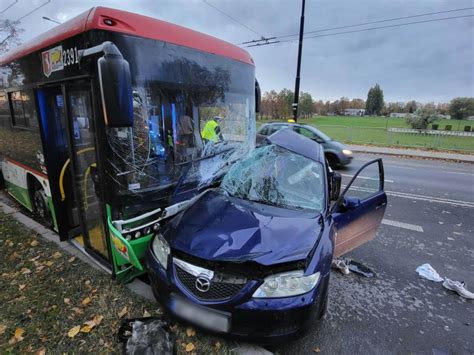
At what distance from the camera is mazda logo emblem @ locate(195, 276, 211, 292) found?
2064mm

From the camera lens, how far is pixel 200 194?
10.4ft

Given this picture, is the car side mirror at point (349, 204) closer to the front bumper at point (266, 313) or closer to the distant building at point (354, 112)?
the front bumper at point (266, 313)

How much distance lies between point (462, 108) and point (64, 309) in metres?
56.5

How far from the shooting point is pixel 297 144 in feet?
11.9

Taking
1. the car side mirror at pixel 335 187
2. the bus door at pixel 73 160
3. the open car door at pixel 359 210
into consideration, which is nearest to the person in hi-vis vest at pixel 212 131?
the bus door at pixel 73 160

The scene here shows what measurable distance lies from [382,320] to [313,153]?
2000 mm

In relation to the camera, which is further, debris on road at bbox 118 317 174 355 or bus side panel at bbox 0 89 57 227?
bus side panel at bbox 0 89 57 227

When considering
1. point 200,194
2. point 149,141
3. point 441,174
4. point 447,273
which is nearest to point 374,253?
point 447,273

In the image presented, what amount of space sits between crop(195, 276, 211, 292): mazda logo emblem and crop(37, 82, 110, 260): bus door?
1375 millimetres

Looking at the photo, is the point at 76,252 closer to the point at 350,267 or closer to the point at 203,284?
the point at 203,284

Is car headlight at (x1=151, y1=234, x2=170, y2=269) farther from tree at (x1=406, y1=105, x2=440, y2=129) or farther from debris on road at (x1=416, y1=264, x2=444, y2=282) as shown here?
tree at (x1=406, y1=105, x2=440, y2=129)

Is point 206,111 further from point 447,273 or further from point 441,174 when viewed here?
point 441,174

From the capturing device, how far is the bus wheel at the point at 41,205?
160 inches

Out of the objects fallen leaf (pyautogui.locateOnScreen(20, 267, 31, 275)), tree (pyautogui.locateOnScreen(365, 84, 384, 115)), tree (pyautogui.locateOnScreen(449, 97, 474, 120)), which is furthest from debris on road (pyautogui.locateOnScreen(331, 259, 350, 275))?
tree (pyautogui.locateOnScreen(365, 84, 384, 115))
